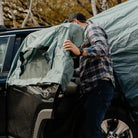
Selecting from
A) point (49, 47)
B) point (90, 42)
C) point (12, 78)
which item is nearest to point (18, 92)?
point (12, 78)

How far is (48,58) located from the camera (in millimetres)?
2234

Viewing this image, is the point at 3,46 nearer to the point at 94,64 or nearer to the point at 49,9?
the point at 94,64

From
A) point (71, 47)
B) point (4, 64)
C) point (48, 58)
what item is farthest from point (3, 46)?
point (71, 47)

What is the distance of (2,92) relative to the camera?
2754 mm

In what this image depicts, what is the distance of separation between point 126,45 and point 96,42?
69 centimetres

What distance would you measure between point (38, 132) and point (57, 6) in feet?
43.8

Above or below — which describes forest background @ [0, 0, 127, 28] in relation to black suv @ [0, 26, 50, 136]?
above

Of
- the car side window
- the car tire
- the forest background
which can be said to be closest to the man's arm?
the car tire

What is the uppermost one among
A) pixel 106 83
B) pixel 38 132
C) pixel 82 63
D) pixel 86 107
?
pixel 82 63

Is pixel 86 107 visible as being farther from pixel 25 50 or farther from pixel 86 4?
pixel 86 4

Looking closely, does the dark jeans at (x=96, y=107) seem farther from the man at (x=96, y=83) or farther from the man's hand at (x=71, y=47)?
Result: the man's hand at (x=71, y=47)

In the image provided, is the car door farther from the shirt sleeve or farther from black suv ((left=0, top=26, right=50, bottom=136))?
the shirt sleeve

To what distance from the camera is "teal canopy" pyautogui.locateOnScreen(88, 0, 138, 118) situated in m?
2.66

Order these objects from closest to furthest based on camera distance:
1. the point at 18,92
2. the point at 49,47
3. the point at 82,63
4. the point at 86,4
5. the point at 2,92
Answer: the point at 49,47, the point at 82,63, the point at 18,92, the point at 2,92, the point at 86,4
